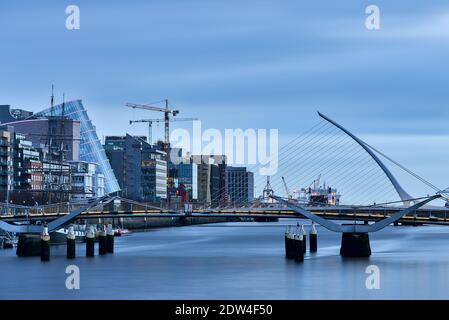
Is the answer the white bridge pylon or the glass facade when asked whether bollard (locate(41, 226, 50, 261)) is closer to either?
the white bridge pylon

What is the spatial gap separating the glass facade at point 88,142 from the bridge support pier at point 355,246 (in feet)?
357

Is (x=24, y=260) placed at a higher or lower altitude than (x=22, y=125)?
lower

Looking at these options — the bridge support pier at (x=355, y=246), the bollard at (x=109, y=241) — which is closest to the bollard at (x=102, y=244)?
the bollard at (x=109, y=241)

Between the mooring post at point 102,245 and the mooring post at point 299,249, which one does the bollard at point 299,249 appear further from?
the mooring post at point 102,245

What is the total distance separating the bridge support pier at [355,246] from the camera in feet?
240

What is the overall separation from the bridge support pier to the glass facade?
108786 mm

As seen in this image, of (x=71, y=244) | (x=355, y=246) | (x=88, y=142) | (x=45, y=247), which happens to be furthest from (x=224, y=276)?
(x=88, y=142)

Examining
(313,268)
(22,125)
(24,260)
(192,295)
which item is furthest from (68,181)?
(192,295)

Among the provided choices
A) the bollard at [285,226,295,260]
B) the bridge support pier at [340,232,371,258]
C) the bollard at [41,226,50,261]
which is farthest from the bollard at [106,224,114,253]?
the bridge support pier at [340,232,371,258]

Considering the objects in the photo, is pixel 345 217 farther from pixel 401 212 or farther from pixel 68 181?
pixel 68 181

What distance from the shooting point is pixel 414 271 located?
201 ft

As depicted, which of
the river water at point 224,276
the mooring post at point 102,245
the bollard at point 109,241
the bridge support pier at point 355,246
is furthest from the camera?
the bollard at point 109,241

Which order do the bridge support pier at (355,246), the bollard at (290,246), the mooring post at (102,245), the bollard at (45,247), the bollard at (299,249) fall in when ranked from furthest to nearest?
the mooring post at (102,245)
the bollard at (290,246)
the bridge support pier at (355,246)
the bollard at (45,247)
the bollard at (299,249)
